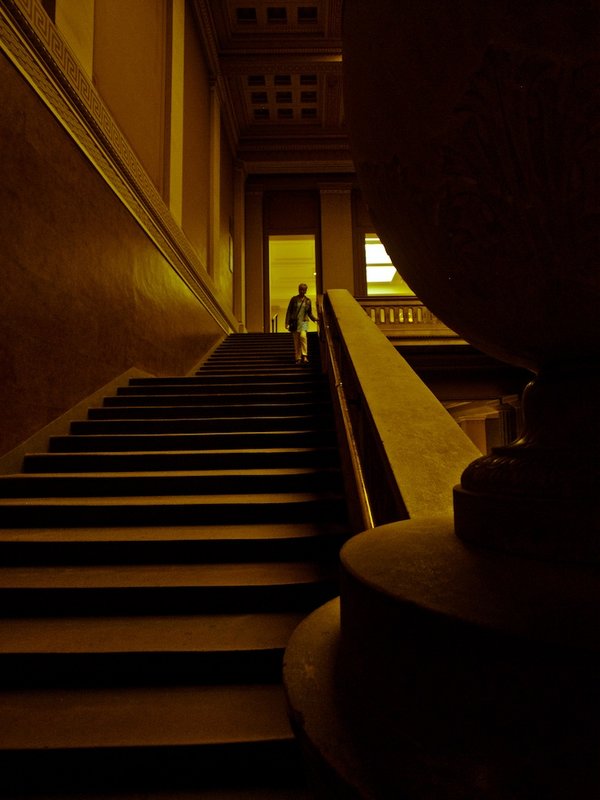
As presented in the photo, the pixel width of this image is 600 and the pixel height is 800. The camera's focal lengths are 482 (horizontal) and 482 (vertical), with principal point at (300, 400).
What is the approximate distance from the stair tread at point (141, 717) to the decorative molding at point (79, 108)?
375cm

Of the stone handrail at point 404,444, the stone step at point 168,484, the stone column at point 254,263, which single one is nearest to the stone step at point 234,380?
the stone step at point 168,484

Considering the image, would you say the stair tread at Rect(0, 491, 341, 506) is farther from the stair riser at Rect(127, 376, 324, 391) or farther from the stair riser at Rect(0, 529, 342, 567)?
the stair riser at Rect(127, 376, 324, 391)

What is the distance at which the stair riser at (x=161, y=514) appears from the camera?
254 cm

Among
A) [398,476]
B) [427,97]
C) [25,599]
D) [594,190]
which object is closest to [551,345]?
[594,190]

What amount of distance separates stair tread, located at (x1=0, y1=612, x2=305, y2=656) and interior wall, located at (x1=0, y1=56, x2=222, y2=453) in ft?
5.43

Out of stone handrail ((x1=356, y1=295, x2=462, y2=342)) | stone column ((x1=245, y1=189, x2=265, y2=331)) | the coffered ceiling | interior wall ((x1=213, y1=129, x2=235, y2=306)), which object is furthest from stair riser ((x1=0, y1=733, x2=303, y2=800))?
stone column ((x1=245, y1=189, x2=265, y2=331))

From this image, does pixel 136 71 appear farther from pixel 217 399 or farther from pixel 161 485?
pixel 161 485

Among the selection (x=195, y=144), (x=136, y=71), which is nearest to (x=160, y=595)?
(x=136, y=71)

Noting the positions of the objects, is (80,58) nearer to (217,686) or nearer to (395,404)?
(395,404)

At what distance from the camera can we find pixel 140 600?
196 centimetres

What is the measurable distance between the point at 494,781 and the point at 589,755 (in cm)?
11

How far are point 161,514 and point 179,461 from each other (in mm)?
679

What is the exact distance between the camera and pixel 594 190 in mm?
630

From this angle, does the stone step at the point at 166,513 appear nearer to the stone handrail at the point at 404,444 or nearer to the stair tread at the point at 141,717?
the stone handrail at the point at 404,444
